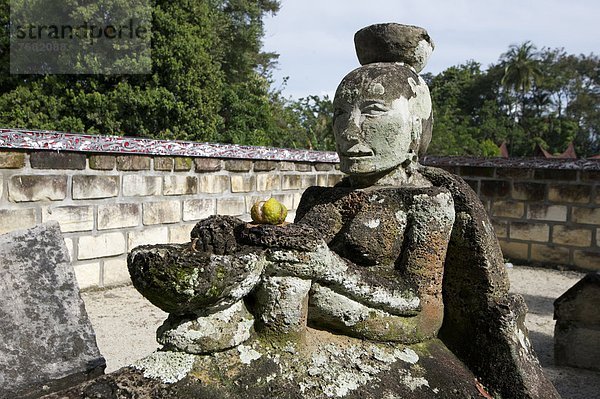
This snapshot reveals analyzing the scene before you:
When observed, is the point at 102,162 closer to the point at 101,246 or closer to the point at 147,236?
the point at 101,246

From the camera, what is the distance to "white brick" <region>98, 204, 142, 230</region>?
5715mm

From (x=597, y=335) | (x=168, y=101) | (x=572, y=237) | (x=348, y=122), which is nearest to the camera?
(x=348, y=122)

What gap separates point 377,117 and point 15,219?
408 centimetres

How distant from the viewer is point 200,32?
52.2 feet

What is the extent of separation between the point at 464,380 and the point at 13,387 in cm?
156

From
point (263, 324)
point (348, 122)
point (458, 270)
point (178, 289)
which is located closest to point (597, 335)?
point (458, 270)

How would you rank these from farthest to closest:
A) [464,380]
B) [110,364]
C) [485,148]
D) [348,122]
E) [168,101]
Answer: [485,148]
[168,101]
[110,364]
[348,122]
[464,380]

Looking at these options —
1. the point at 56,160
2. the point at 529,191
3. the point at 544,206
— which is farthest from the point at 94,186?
the point at 544,206

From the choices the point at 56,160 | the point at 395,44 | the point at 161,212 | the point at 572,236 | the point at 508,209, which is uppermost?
the point at 395,44

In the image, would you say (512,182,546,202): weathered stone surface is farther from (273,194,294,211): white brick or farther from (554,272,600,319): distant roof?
(554,272,600,319): distant roof

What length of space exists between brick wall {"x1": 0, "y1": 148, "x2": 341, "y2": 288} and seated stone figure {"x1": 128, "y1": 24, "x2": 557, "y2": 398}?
370cm

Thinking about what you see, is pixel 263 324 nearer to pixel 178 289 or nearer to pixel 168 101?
pixel 178 289

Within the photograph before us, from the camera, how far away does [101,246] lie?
5742 millimetres

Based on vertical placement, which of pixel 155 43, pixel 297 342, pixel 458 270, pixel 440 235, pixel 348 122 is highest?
pixel 155 43
